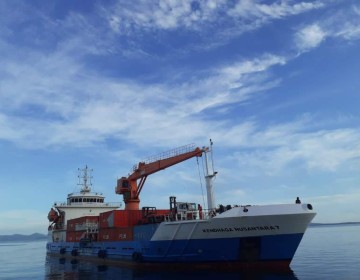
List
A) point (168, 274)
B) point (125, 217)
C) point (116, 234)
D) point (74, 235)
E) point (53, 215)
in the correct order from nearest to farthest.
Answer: point (168, 274) → point (125, 217) → point (116, 234) → point (74, 235) → point (53, 215)

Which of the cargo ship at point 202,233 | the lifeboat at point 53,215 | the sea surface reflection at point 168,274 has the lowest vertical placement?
the sea surface reflection at point 168,274

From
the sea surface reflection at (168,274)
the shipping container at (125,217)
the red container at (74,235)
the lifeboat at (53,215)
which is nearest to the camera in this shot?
the sea surface reflection at (168,274)

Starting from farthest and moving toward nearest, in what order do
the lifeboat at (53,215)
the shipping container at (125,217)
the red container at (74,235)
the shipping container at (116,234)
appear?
the lifeboat at (53,215) < the red container at (74,235) < the shipping container at (125,217) < the shipping container at (116,234)

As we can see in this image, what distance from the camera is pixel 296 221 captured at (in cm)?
2234

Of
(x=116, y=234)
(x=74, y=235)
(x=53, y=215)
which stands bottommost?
(x=116, y=234)

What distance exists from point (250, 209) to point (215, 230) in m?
2.68

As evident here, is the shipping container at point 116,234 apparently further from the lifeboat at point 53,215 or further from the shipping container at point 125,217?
the lifeboat at point 53,215

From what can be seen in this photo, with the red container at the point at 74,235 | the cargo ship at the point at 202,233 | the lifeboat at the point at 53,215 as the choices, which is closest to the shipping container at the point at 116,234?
the cargo ship at the point at 202,233

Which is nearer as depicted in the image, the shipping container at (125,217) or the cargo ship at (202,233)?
the cargo ship at (202,233)

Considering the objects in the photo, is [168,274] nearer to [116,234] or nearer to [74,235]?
[116,234]

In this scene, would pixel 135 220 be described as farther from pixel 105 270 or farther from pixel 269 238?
pixel 269 238

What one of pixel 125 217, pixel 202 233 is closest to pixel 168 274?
pixel 202 233

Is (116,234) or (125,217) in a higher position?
(125,217)

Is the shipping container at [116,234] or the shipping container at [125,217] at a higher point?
the shipping container at [125,217]
